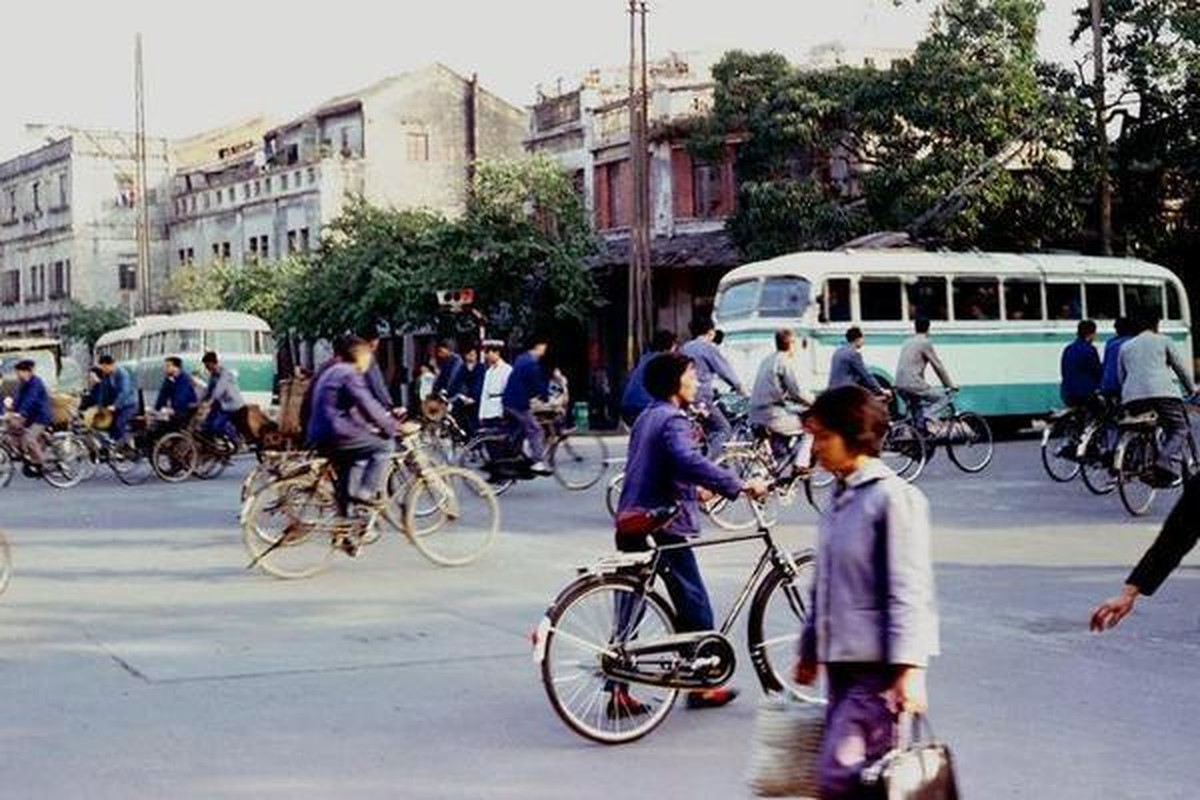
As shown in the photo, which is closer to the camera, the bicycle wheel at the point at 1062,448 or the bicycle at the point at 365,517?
the bicycle at the point at 365,517

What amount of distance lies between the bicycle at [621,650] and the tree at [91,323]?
5805cm

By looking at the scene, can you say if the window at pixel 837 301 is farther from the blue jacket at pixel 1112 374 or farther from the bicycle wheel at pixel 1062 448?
the blue jacket at pixel 1112 374

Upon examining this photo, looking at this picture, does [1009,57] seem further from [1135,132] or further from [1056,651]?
[1056,651]

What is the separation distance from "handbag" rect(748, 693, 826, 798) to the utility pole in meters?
29.9

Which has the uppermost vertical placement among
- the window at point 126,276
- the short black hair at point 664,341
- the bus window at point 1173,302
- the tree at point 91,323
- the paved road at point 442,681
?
the window at point 126,276

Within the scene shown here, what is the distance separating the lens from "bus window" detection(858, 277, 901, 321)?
27938mm

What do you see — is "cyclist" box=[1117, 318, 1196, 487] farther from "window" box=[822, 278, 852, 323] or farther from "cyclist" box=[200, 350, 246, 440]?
"cyclist" box=[200, 350, 246, 440]

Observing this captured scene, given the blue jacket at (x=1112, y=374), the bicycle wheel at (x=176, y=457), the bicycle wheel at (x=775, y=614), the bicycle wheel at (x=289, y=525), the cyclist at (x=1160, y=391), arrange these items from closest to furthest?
1. the bicycle wheel at (x=775, y=614)
2. the bicycle wheel at (x=289, y=525)
3. the cyclist at (x=1160, y=391)
4. the blue jacket at (x=1112, y=374)
5. the bicycle wheel at (x=176, y=457)

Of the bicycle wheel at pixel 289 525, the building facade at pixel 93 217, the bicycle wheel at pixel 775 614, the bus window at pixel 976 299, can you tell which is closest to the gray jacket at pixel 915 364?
the bus window at pixel 976 299

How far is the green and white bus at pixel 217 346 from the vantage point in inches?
1686

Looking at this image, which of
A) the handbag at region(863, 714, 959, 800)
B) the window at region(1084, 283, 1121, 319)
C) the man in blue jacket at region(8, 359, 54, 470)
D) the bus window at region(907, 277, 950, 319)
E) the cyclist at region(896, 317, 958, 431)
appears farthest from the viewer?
the window at region(1084, 283, 1121, 319)

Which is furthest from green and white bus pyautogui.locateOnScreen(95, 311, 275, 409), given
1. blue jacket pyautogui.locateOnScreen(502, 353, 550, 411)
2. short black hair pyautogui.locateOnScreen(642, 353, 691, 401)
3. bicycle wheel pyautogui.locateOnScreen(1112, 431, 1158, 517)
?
short black hair pyautogui.locateOnScreen(642, 353, 691, 401)

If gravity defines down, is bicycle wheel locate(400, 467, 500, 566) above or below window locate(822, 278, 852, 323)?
below

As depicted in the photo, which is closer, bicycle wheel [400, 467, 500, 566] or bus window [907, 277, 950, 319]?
bicycle wheel [400, 467, 500, 566]
